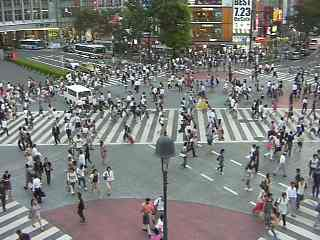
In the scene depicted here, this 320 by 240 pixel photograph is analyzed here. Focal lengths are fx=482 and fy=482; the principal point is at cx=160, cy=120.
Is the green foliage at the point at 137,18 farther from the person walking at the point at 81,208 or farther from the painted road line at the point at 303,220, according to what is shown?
the painted road line at the point at 303,220

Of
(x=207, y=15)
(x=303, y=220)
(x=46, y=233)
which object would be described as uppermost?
(x=207, y=15)

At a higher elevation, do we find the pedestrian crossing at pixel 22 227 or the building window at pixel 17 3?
the building window at pixel 17 3

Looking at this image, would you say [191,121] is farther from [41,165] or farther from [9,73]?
[9,73]

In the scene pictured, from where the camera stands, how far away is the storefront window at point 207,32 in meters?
66.8

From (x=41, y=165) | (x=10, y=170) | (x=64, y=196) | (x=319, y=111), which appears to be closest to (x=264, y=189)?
(x=64, y=196)

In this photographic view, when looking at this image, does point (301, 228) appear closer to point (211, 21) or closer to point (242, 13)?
point (242, 13)

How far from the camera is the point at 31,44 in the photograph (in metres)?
73.8

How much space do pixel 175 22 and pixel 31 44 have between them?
2883 centimetres

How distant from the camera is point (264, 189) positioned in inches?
699

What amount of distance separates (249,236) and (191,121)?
42.6 ft

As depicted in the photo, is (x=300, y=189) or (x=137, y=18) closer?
(x=300, y=189)

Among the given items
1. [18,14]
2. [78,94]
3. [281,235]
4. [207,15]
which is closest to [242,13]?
[207,15]

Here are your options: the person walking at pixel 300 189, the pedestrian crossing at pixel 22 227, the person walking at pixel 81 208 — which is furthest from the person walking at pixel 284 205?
the pedestrian crossing at pixel 22 227

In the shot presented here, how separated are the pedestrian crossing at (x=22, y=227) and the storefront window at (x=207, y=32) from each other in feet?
169
